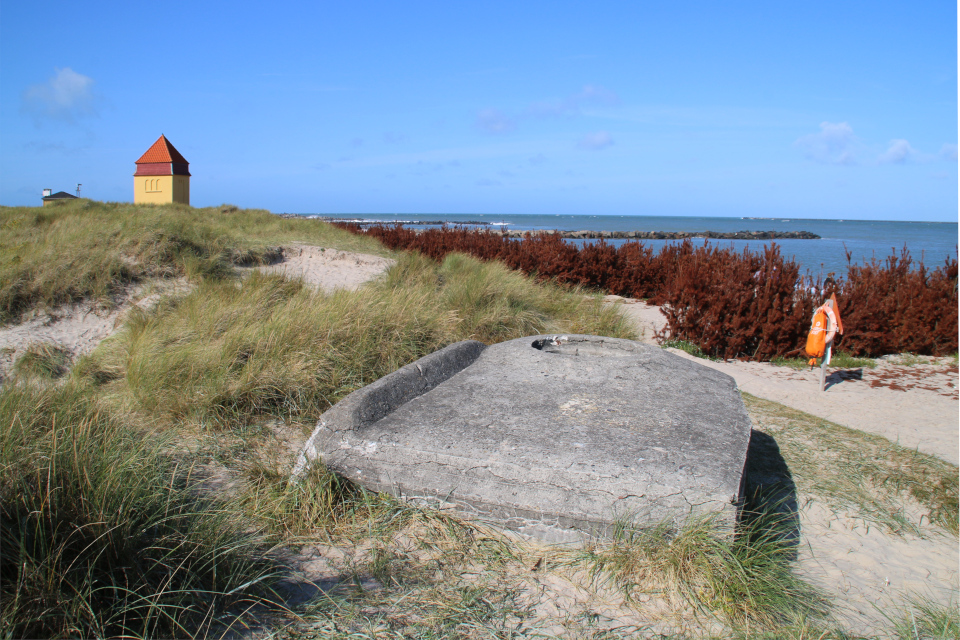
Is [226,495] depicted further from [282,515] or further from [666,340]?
[666,340]

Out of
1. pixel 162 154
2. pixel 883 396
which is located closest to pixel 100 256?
pixel 883 396

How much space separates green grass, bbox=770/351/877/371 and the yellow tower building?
829 inches

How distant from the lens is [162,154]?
70.8 ft

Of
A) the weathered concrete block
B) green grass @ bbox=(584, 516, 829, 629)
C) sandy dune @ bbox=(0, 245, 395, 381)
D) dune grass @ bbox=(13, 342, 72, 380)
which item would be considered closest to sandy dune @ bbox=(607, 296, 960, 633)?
green grass @ bbox=(584, 516, 829, 629)

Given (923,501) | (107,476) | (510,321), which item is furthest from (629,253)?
(107,476)

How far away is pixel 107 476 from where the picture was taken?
2.13 m

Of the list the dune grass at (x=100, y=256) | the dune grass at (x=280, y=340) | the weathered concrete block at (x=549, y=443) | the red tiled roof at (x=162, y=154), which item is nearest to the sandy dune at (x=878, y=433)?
the weathered concrete block at (x=549, y=443)

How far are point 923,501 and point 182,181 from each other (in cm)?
2355

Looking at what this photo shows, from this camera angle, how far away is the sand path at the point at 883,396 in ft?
15.7

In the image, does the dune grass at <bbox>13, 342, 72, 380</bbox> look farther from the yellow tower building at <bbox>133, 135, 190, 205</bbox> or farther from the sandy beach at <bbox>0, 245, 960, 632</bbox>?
the yellow tower building at <bbox>133, 135, 190, 205</bbox>

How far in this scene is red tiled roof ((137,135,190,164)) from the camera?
21461 mm

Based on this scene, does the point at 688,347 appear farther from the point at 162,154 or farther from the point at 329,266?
the point at 162,154

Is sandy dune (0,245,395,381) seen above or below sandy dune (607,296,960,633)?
above

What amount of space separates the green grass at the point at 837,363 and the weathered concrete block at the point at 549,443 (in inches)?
160
